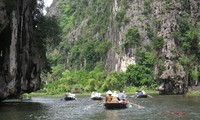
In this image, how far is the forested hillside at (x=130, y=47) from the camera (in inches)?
2923

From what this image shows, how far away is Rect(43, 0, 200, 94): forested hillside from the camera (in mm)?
74250

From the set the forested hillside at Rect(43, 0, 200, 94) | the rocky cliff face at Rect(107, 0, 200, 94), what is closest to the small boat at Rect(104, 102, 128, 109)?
the forested hillside at Rect(43, 0, 200, 94)

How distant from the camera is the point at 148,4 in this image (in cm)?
10006

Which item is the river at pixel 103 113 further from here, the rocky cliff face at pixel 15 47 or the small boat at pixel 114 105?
the rocky cliff face at pixel 15 47

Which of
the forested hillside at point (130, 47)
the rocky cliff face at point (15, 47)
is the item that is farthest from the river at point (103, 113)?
the forested hillside at point (130, 47)

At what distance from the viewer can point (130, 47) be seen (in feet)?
325

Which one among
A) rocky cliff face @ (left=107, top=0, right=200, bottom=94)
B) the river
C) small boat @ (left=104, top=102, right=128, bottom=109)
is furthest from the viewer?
rocky cliff face @ (left=107, top=0, right=200, bottom=94)

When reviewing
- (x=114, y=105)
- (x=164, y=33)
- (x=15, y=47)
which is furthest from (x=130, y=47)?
(x=114, y=105)

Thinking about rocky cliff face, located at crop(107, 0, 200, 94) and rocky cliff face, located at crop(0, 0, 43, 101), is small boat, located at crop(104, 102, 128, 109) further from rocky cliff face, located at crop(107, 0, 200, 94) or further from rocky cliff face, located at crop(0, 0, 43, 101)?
rocky cliff face, located at crop(107, 0, 200, 94)

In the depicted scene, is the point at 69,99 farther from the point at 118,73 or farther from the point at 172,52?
the point at 118,73

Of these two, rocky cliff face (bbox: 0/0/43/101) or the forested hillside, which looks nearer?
rocky cliff face (bbox: 0/0/43/101)

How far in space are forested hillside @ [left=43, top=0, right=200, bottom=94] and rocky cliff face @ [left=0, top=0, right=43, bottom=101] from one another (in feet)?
35.4

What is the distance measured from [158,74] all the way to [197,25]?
18.7m

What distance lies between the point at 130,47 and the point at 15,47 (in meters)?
66.2
